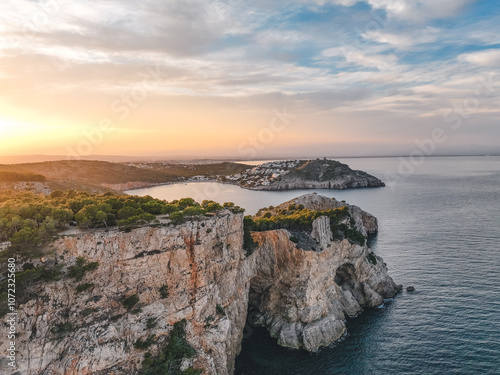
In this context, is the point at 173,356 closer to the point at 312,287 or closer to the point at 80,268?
the point at 80,268

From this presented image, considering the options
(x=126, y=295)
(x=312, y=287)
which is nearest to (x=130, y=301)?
Answer: (x=126, y=295)

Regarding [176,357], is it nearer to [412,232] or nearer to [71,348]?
[71,348]

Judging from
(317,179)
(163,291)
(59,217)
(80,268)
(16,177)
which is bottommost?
(163,291)

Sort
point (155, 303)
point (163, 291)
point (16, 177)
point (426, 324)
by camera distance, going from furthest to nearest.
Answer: point (16, 177) → point (426, 324) → point (163, 291) → point (155, 303)

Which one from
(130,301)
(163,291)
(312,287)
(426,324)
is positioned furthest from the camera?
(312,287)

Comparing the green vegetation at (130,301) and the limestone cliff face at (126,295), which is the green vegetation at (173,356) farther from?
the green vegetation at (130,301)

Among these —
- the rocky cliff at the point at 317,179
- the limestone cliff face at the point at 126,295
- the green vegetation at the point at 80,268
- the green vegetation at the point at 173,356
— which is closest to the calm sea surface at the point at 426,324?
the limestone cliff face at the point at 126,295

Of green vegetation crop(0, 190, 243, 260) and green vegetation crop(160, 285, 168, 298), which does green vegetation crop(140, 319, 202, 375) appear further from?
green vegetation crop(0, 190, 243, 260)
